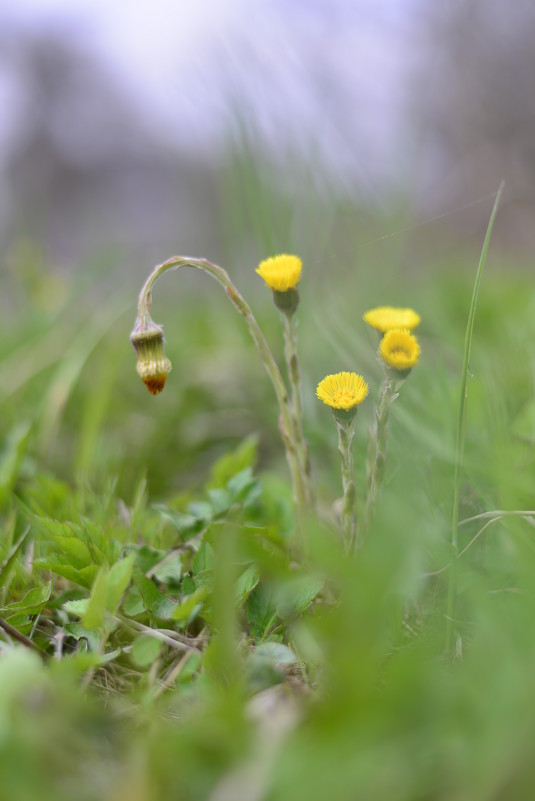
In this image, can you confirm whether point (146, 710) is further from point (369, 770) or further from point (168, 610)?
point (369, 770)

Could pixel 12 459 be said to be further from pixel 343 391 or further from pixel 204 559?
pixel 343 391

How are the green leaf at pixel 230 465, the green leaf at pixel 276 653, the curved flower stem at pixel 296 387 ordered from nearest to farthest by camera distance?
the green leaf at pixel 276 653
the curved flower stem at pixel 296 387
the green leaf at pixel 230 465

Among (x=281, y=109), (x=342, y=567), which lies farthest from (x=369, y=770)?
(x=281, y=109)

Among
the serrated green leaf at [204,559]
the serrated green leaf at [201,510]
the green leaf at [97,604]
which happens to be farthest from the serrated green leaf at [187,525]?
the green leaf at [97,604]

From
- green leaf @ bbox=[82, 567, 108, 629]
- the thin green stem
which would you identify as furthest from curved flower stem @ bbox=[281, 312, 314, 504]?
green leaf @ bbox=[82, 567, 108, 629]

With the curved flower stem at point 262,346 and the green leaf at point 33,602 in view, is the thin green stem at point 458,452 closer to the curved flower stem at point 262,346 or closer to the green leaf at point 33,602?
the curved flower stem at point 262,346

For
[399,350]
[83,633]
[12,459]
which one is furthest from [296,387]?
[12,459]

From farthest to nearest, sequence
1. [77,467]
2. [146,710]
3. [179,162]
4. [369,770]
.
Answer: [179,162] < [77,467] < [146,710] < [369,770]
